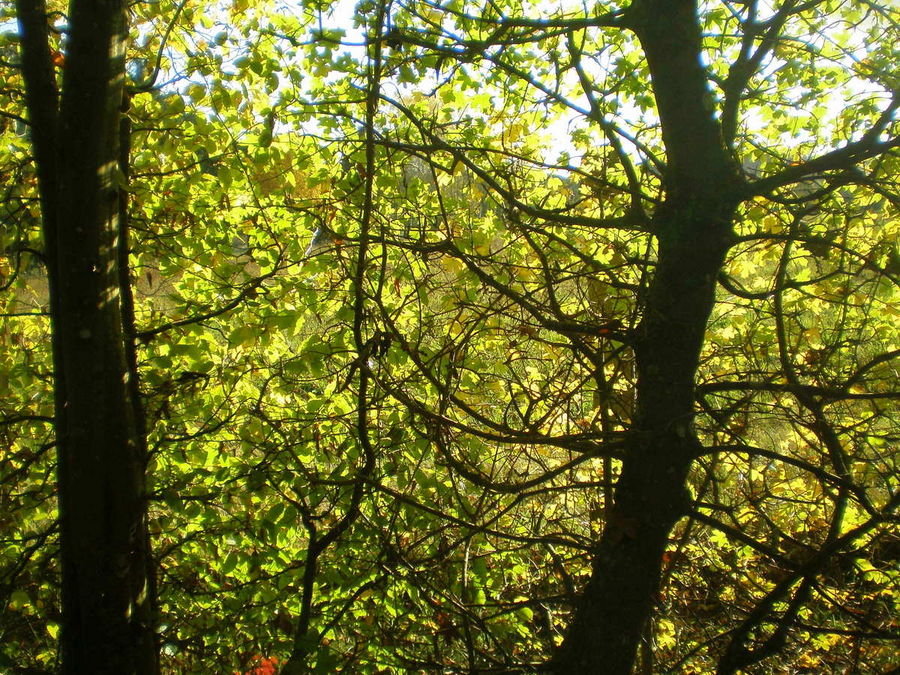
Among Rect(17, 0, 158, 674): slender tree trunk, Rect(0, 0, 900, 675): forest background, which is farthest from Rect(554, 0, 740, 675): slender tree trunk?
Rect(17, 0, 158, 674): slender tree trunk

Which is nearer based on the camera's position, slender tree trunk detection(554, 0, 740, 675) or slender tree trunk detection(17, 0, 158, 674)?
slender tree trunk detection(554, 0, 740, 675)

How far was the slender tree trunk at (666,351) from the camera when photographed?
5.67 ft

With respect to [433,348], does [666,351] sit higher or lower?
lower

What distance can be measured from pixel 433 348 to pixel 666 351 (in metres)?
1.59

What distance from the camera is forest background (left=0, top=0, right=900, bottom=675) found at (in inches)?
71.4

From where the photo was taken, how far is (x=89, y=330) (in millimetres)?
2062

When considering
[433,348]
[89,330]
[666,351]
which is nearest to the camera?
[666,351]

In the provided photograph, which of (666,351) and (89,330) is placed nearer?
(666,351)

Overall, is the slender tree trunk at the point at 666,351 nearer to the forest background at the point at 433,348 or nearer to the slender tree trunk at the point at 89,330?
the forest background at the point at 433,348

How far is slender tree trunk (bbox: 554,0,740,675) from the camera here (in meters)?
1.73

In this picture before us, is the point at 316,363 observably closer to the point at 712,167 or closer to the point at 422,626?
the point at 422,626

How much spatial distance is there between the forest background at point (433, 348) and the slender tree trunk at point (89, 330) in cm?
1

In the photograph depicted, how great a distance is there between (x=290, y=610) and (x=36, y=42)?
7.44 feet

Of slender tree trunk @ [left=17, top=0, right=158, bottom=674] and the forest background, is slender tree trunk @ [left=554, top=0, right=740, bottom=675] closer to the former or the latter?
the forest background
